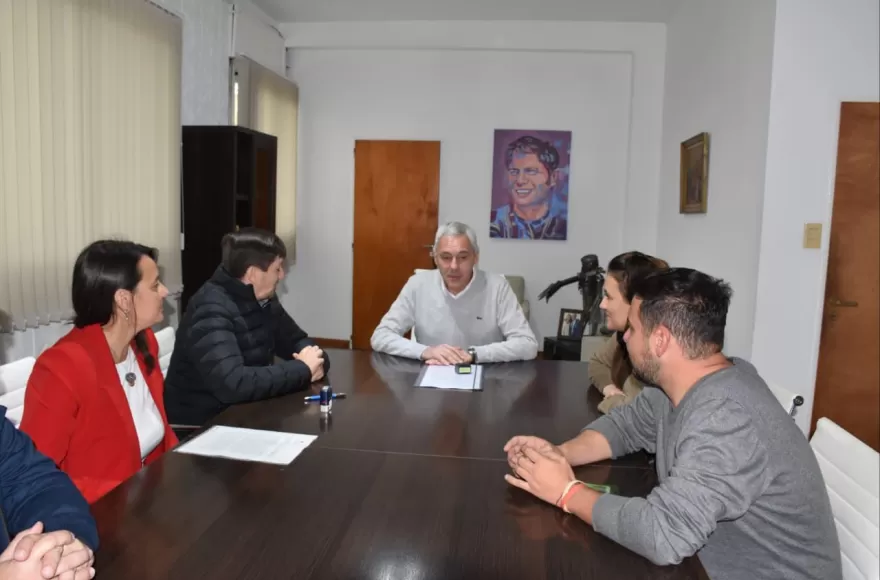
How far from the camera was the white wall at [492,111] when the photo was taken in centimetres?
561

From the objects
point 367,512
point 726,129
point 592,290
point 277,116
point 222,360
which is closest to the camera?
point 367,512

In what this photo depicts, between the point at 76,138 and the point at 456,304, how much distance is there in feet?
6.45

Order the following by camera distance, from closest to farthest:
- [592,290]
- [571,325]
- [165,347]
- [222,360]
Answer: [222,360] < [165,347] < [592,290] < [571,325]

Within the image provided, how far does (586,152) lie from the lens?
18.9ft

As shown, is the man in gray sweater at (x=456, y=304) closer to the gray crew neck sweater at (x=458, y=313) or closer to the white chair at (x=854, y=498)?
the gray crew neck sweater at (x=458, y=313)

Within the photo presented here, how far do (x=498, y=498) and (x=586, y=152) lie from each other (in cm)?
486

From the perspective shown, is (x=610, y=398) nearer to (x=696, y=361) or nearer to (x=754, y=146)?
(x=696, y=361)

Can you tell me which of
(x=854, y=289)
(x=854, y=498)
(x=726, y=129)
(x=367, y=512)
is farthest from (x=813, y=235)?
(x=367, y=512)

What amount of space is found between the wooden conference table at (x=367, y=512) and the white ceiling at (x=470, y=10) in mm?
4137

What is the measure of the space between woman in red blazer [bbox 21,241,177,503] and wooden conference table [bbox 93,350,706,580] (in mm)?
253

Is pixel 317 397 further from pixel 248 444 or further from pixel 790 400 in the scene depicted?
pixel 790 400

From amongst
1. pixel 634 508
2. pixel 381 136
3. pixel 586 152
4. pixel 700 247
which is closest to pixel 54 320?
pixel 634 508

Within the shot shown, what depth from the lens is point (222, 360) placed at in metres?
1.98

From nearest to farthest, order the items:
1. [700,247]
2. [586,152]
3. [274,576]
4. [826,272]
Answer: [274,576]
[826,272]
[700,247]
[586,152]
